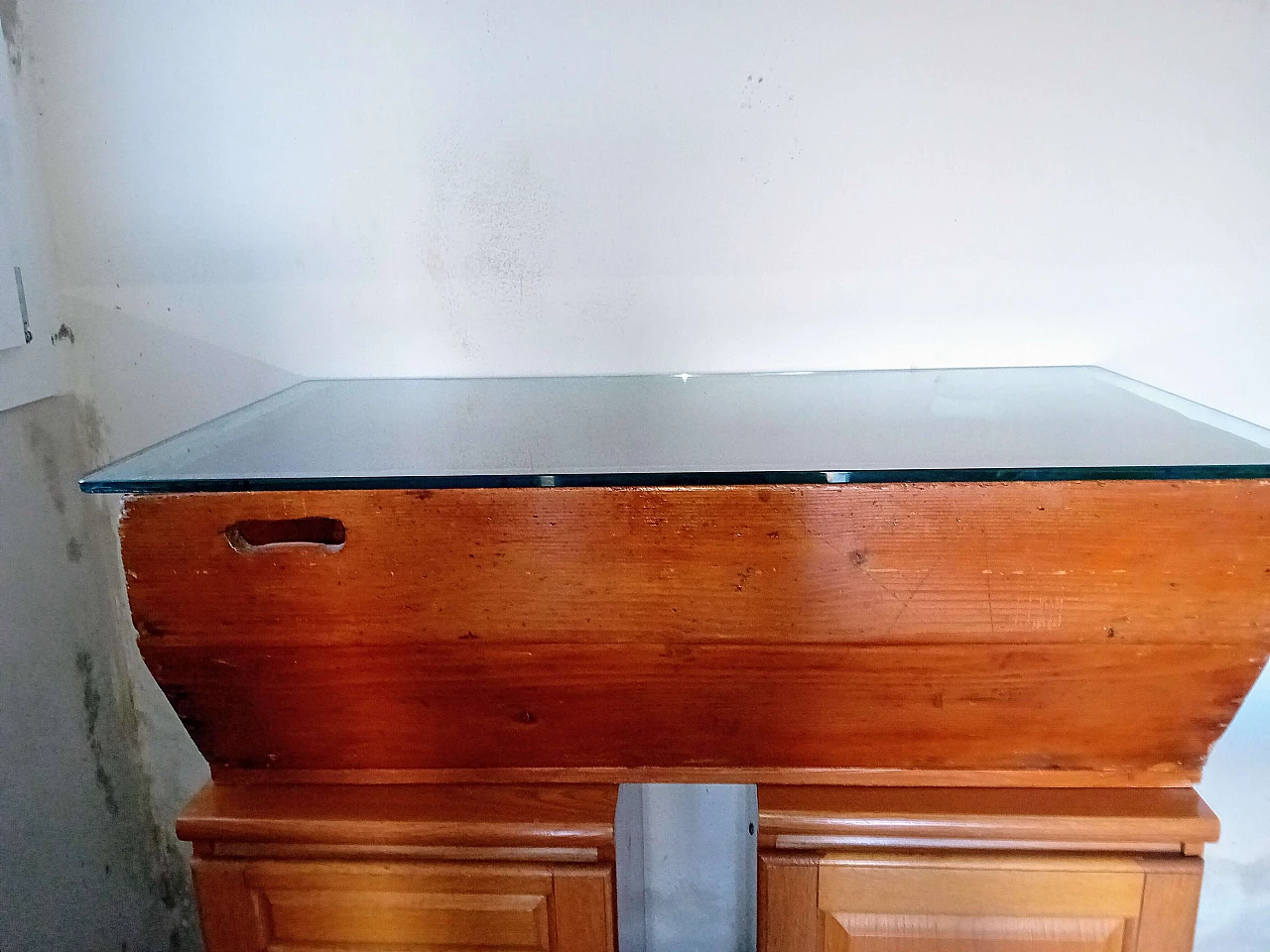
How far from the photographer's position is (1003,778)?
0.71 metres

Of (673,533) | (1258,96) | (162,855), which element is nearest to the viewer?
(673,533)

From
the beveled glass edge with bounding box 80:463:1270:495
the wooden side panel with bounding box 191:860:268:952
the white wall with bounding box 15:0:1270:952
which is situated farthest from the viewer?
the white wall with bounding box 15:0:1270:952

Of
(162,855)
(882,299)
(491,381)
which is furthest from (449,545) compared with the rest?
(162,855)

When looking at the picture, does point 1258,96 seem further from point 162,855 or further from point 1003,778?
point 162,855

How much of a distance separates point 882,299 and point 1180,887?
2.06ft

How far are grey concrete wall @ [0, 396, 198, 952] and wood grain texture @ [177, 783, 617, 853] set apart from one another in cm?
42

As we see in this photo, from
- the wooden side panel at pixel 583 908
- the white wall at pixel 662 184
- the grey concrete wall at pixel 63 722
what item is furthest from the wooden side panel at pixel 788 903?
the grey concrete wall at pixel 63 722

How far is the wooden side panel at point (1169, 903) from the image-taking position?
67cm

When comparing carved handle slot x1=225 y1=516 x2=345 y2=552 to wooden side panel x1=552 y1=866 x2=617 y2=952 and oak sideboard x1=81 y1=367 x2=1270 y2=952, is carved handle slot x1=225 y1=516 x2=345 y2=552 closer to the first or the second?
oak sideboard x1=81 y1=367 x2=1270 y2=952

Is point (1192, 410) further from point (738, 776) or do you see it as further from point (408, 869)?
Answer: point (408, 869)

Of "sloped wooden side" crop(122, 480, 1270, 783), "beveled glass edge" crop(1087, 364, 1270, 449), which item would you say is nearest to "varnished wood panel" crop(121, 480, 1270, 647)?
"sloped wooden side" crop(122, 480, 1270, 783)

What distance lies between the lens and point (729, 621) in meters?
0.66

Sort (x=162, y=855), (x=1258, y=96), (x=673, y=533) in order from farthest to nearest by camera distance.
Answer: (x=162, y=855) → (x=1258, y=96) → (x=673, y=533)

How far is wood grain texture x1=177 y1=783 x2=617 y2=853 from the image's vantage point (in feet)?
2.31
